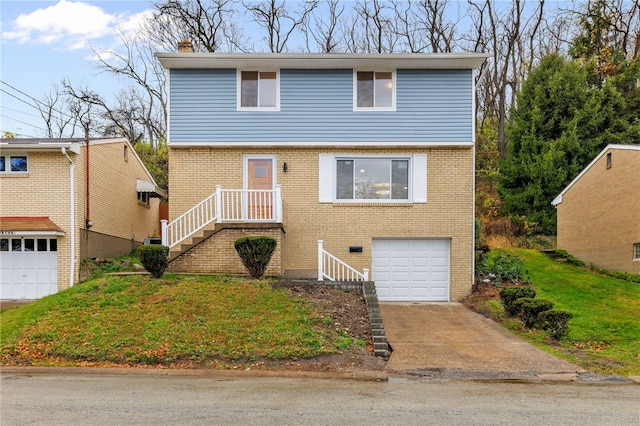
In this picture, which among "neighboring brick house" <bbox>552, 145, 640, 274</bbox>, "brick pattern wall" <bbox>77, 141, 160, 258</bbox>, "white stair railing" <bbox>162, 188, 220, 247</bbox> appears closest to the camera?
"white stair railing" <bbox>162, 188, 220, 247</bbox>

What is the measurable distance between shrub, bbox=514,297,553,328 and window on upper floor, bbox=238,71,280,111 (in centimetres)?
905

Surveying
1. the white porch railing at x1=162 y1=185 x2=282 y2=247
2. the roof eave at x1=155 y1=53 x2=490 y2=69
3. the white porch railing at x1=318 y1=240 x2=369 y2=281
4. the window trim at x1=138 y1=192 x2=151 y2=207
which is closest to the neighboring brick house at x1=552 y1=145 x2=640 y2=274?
the roof eave at x1=155 y1=53 x2=490 y2=69

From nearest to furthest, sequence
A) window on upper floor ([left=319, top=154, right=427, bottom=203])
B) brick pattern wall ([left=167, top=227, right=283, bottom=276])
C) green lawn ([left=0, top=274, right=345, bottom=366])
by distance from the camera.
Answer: green lawn ([left=0, top=274, right=345, bottom=366])
brick pattern wall ([left=167, top=227, right=283, bottom=276])
window on upper floor ([left=319, top=154, right=427, bottom=203])

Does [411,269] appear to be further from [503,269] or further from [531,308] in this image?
[531,308]

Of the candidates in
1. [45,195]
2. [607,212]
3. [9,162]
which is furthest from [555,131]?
[9,162]

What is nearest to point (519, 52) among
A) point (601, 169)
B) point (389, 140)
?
point (601, 169)

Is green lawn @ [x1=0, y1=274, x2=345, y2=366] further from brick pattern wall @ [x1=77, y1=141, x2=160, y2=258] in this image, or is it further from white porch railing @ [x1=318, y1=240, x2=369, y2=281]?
brick pattern wall @ [x1=77, y1=141, x2=160, y2=258]

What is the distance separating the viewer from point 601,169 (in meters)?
19.4

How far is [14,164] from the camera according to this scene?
15.8 meters

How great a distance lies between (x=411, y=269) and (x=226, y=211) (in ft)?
19.7

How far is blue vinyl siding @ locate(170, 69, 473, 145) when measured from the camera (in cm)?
1499

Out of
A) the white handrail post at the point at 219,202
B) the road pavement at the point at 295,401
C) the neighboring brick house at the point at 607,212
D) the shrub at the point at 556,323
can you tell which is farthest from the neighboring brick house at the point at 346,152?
the road pavement at the point at 295,401

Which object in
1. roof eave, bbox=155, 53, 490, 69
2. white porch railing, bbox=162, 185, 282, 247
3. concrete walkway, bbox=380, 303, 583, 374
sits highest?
roof eave, bbox=155, 53, 490, 69

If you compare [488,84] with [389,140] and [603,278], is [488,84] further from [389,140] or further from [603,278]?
[389,140]
